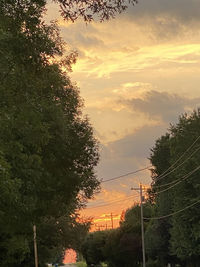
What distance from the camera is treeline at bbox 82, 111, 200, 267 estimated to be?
6266 centimetres

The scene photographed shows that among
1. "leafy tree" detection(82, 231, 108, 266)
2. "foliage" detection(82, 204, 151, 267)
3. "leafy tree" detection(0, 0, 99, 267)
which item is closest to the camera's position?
"leafy tree" detection(0, 0, 99, 267)

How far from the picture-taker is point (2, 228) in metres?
25.6

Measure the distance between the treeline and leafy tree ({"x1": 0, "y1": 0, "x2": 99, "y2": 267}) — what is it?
21095 millimetres

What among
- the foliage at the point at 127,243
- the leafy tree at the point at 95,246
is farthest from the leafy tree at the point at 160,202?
the leafy tree at the point at 95,246

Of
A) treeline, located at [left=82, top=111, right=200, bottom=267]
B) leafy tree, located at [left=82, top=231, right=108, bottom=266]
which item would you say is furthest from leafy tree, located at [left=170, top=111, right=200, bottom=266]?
leafy tree, located at [left=82, top=231, right=108, bottom=266]

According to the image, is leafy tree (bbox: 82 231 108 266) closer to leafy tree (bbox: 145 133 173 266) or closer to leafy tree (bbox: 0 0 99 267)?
leafy tree (bbox: 145 133 173 266)

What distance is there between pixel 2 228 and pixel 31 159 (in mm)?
5867

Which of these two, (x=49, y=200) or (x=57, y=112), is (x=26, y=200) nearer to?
(x=57, y=112)

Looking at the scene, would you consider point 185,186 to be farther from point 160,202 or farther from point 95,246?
point 95,246

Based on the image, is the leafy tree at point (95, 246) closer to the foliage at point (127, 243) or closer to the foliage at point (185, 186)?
the foliage at point (127, 243)

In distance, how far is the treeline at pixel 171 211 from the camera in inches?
2467

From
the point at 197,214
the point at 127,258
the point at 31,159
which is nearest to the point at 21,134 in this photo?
the point at 31,159

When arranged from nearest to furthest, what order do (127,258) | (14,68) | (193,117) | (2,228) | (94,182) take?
(14,68), (2,228), (94,182), (193,117), (127,258)

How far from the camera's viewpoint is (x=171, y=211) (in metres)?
75.1
